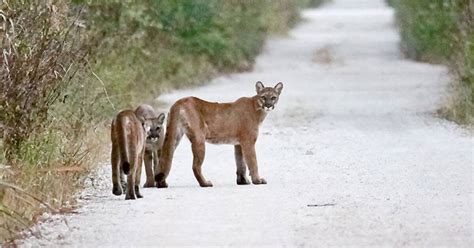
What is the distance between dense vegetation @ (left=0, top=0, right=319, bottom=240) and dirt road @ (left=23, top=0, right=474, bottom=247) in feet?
1.20

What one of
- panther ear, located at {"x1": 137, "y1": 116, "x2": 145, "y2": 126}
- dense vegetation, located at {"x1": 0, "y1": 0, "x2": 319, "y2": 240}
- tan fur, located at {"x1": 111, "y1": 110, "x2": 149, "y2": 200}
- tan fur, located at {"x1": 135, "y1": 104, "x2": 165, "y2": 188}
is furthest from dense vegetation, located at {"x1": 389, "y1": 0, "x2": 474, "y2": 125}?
tan fur, located at {"x1": 111, "y1": 110, "x2": 149, "y2": 200}

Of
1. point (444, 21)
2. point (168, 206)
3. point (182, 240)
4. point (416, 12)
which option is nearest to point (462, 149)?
point (168, 206)

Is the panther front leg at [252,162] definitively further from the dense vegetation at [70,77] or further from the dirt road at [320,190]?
the dense vegetation at [70,77]

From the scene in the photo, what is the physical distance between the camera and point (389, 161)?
16375 millimetres

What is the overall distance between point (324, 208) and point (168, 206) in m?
1.29

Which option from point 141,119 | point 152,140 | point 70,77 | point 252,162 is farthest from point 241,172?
point 70,77

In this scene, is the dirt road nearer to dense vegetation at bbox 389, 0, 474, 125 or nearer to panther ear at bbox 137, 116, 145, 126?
dense vegetation at bbox 389, 0, 474, 125

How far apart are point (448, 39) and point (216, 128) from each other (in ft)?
47.1

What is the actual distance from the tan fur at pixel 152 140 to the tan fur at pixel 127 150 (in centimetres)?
63

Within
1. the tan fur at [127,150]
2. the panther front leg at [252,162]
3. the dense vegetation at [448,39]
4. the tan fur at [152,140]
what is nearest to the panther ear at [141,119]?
the tan fur at [152,140]

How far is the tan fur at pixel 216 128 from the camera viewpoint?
46.7 ft

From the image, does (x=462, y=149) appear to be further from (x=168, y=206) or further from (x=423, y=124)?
(x=168, y=206)

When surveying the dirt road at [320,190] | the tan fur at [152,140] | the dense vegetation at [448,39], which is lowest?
the dirt road at [320,190]

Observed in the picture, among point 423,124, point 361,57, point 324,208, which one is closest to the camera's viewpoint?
point 324,208
